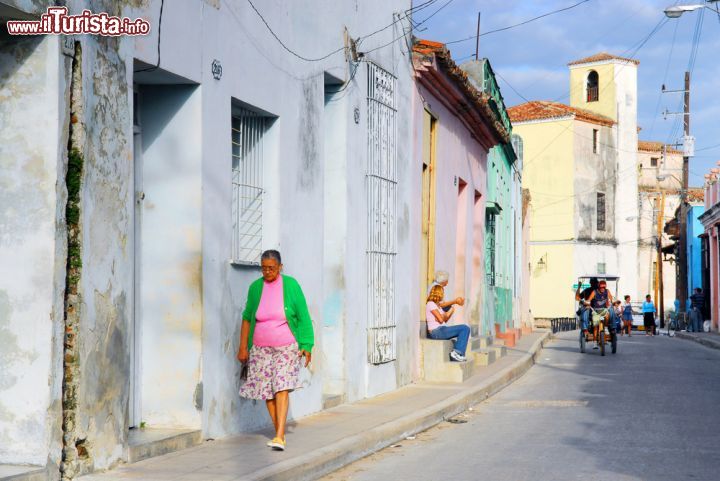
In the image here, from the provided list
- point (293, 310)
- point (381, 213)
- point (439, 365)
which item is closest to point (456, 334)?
point (439, 365)

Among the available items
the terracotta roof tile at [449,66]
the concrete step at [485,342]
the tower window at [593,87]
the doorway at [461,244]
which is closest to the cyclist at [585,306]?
the concrete step at [485,342]

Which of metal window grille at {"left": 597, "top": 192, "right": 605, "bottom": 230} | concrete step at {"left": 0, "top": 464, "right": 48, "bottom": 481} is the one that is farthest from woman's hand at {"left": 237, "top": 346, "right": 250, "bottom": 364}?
metal window grille at {"left": 597, "top": 192, "right": 605, "bottom": 230}

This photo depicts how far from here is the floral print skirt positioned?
862 cm

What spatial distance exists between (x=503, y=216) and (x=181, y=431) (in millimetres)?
21094

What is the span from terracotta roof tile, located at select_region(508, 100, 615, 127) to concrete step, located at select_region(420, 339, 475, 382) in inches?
1667

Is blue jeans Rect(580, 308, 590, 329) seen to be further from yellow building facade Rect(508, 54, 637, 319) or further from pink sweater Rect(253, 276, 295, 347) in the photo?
yellow building facade Rect(508, 54, 637, 319)

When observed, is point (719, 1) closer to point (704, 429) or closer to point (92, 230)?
point (704, 429)

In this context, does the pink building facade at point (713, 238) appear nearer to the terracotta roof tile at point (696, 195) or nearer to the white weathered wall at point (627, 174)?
the white weathered wall at point (627, 174)

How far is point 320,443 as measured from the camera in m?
8.85

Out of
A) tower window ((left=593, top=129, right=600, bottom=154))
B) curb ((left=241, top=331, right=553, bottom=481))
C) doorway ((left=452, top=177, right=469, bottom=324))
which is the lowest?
curb ((left=241, top=331, right=553, bottom=481))

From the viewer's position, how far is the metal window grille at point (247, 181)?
9.91 metres

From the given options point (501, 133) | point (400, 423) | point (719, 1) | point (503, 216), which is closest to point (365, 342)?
point (400, 423)

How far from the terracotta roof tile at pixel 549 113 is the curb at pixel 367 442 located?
142 feet

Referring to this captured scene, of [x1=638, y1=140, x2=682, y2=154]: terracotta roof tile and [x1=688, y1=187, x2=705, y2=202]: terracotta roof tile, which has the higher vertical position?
[x1=638, y1=140, x2=682, y2=154]: terracotta roof tile
